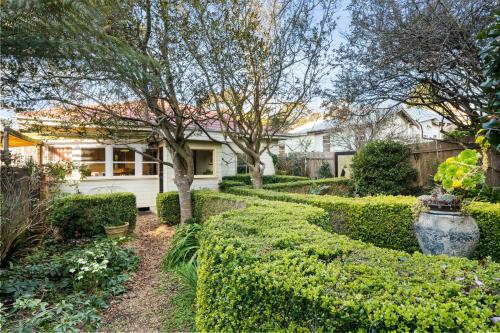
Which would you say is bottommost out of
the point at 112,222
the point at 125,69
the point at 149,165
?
the point at 112,222

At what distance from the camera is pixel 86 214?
6.25m

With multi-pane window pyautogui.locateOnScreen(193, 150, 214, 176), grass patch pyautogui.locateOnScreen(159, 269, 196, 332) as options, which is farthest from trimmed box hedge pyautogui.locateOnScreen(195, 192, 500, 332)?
multi-pane window pyautogui.locateOnScreen(193, 150, 214, 176)

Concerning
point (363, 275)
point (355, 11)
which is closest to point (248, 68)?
point (355, 11)

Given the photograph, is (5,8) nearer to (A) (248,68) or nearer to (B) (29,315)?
(B) (29,315)

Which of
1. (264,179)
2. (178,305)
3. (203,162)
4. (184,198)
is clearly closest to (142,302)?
(178,305)

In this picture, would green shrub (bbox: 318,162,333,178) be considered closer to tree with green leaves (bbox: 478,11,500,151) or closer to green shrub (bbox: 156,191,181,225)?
green shrub (bbox: 156,191,181,225)

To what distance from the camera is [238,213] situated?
147 inches

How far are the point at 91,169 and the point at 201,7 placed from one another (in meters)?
6.92

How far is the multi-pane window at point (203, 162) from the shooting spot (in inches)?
432

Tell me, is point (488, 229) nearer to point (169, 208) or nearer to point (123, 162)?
point (169, 208)

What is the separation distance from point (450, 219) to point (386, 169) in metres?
4.41

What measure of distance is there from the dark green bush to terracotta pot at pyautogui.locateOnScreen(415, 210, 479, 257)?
408cm

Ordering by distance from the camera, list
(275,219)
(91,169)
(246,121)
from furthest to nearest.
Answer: (91,169), (246,121), (275,219)

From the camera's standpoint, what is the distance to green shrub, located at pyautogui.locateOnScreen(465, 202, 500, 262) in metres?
4.04
